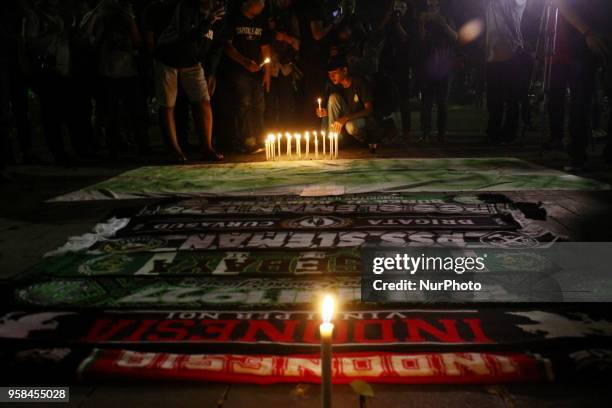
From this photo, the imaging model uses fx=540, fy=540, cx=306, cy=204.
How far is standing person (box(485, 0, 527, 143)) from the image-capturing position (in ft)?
24.7

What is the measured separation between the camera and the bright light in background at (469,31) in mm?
8688

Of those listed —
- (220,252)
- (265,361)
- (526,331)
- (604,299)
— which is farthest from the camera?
(220,252)

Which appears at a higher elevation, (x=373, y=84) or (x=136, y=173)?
(x=373, y=84)

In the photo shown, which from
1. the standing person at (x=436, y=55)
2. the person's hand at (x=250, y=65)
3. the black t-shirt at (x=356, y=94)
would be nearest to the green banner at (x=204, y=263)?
the black t-shirt at (x=356, y=94)

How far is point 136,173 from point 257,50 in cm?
290

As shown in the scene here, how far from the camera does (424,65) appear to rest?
26.4 feet

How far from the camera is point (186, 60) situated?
6387 mm

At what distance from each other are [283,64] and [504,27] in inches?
126

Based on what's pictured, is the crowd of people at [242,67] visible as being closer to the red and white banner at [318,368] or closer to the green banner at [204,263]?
the green banner at [204,263]

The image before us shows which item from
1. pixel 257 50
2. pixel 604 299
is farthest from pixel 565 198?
pixel 257 50

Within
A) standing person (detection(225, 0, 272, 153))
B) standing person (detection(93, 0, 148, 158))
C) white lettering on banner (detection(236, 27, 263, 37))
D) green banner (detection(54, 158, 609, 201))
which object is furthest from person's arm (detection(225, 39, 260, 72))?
green banner (detection(54, 158, 609, 201))

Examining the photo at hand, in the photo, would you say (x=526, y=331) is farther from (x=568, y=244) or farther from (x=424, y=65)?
(x=424, y=65)

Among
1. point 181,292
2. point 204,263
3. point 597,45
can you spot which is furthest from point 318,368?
point 597,45

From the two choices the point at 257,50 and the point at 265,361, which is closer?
the point at 265,361
